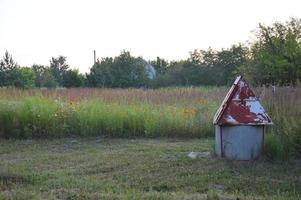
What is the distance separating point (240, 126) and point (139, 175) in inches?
74.0

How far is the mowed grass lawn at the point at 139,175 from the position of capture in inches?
199

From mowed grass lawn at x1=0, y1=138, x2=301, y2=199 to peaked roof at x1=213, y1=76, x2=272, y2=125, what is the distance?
0.62 metres

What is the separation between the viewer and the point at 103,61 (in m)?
42.3

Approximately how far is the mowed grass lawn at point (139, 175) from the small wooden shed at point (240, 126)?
0.81ft

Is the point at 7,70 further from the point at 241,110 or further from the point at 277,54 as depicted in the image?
the point at 241,110

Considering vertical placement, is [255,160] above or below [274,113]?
below

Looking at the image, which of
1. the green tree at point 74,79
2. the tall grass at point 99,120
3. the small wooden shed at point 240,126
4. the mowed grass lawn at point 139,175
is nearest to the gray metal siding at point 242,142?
the small wooden shed at point 240,126

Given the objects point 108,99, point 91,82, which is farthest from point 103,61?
point 108,99

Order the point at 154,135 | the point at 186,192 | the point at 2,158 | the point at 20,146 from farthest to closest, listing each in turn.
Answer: the point at 154,135
the point at 20,146
the point at 2,158
the point at 186,192


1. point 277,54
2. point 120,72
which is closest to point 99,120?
point 277,54

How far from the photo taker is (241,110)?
7207 mm

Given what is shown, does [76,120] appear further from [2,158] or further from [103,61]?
[103,61]

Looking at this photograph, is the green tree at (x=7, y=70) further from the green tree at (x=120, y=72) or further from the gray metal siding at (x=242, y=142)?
the gray metal siding at (x=242, y=142)

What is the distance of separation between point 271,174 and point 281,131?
1.37m
